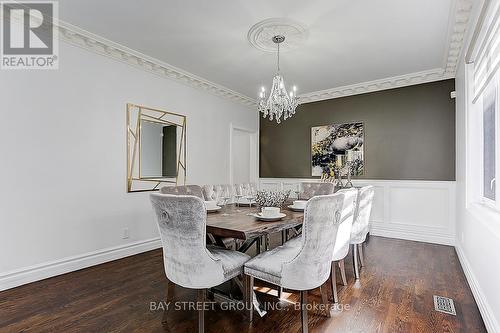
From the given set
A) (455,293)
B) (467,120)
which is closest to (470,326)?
(455,293)

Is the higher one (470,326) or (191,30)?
(191,30)

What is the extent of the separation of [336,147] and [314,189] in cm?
160

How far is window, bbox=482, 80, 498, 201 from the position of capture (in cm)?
221

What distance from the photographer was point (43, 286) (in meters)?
2.55

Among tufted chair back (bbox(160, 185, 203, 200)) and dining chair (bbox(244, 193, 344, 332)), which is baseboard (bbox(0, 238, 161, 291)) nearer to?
tufted chair back (bbox(160, 185, 203, 200))

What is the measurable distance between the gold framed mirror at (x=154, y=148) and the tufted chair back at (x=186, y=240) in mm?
2112

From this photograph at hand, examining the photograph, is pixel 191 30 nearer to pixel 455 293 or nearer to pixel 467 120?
pixel 467 120

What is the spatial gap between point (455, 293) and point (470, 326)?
563mm

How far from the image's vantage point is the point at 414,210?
14.0 feet

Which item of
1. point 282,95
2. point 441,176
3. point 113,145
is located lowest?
point 441,176

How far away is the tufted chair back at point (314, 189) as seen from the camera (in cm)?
360

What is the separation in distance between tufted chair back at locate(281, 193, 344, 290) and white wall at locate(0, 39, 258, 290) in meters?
2.51

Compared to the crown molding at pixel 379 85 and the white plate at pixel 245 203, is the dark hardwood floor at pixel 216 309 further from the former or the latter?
the crown molding at pixel 379 85

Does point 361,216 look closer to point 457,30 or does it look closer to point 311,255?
point 311,255
